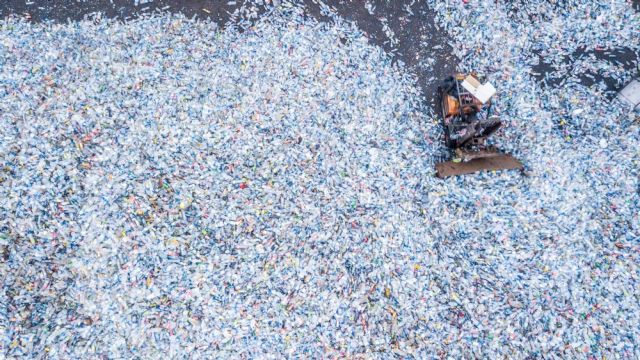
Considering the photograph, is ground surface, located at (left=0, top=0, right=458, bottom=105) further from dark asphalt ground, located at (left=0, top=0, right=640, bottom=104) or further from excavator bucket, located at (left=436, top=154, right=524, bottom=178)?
excavator bucket, located at (left=436, top=154, right=524, bottom=178)

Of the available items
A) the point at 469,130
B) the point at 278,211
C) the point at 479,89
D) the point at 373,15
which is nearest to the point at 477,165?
the point at 469,130

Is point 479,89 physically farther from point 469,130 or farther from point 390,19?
point 390,19

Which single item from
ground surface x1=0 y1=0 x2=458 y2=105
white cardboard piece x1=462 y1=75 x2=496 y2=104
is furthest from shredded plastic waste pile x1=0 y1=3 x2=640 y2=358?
white cardboard piece x1=462 y1=75 x2=496 y2=104

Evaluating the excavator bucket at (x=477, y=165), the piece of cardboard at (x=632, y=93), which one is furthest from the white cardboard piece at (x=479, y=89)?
the piece of cardboard at (x=632, y=93)

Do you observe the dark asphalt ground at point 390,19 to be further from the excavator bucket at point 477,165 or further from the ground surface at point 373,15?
the excavator bucket at point 477,165

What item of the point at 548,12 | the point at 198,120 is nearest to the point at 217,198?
the point at 198,120

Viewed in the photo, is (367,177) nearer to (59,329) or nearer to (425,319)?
(425,319)
